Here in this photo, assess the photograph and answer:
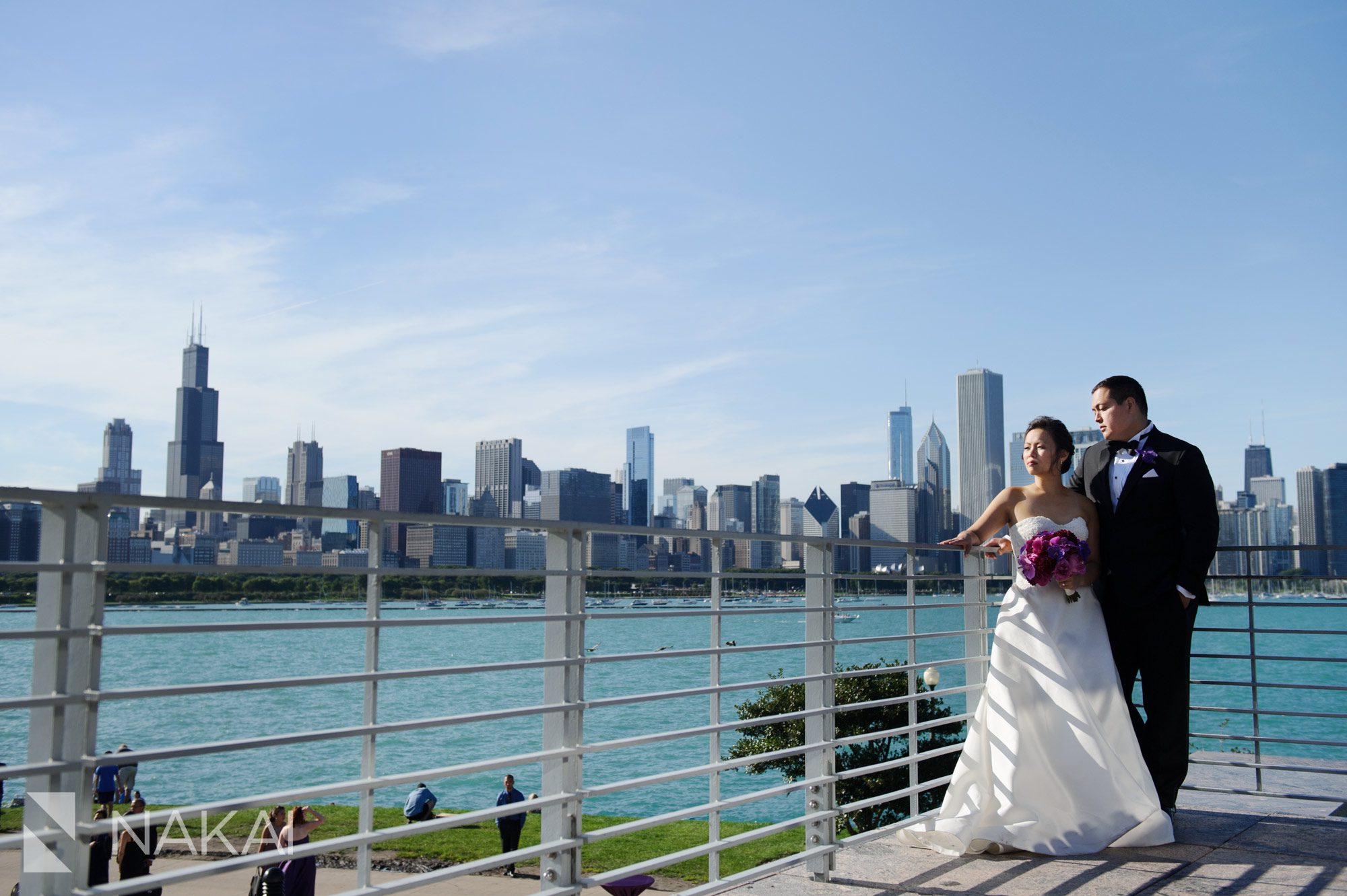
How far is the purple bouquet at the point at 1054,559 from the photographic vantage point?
14.2ft

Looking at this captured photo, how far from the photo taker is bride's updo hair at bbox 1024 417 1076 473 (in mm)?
4621

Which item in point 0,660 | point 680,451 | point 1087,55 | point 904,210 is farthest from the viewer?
point 680,451

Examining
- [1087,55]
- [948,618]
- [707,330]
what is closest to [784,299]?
[707,330]

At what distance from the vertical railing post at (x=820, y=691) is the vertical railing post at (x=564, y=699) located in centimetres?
115

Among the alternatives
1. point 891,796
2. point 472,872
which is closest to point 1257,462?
point 891,796

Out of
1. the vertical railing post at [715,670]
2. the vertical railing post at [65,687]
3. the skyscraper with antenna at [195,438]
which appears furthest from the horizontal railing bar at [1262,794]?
the skyscraper with antenna at [195,438]

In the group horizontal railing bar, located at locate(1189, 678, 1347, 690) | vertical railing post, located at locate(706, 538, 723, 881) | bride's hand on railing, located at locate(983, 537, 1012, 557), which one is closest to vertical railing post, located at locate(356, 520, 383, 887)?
vertical railing post, located at locate(706, 538, 723, 881)

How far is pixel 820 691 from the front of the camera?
402cm

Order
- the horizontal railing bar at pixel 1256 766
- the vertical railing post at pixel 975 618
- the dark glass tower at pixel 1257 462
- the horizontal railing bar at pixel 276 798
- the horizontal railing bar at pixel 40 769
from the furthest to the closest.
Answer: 1. the dark glass tower at pixel 1257 462
2. the horizontal railing bar at pixel 1256 766
3. the vertical railing post at pixel 975 618
4. the horizontal railing bar at pixel 276 798
5. the horizontal railing bar at pixel 40 769

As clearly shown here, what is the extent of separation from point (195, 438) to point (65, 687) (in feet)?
464

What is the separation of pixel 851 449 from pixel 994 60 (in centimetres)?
12021

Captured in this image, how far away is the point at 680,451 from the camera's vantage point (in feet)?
484

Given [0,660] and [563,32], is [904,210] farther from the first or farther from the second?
[0,660]

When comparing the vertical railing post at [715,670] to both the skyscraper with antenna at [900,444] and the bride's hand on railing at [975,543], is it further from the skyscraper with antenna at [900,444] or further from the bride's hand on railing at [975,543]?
the skyscraper with antenna at [900,444]
